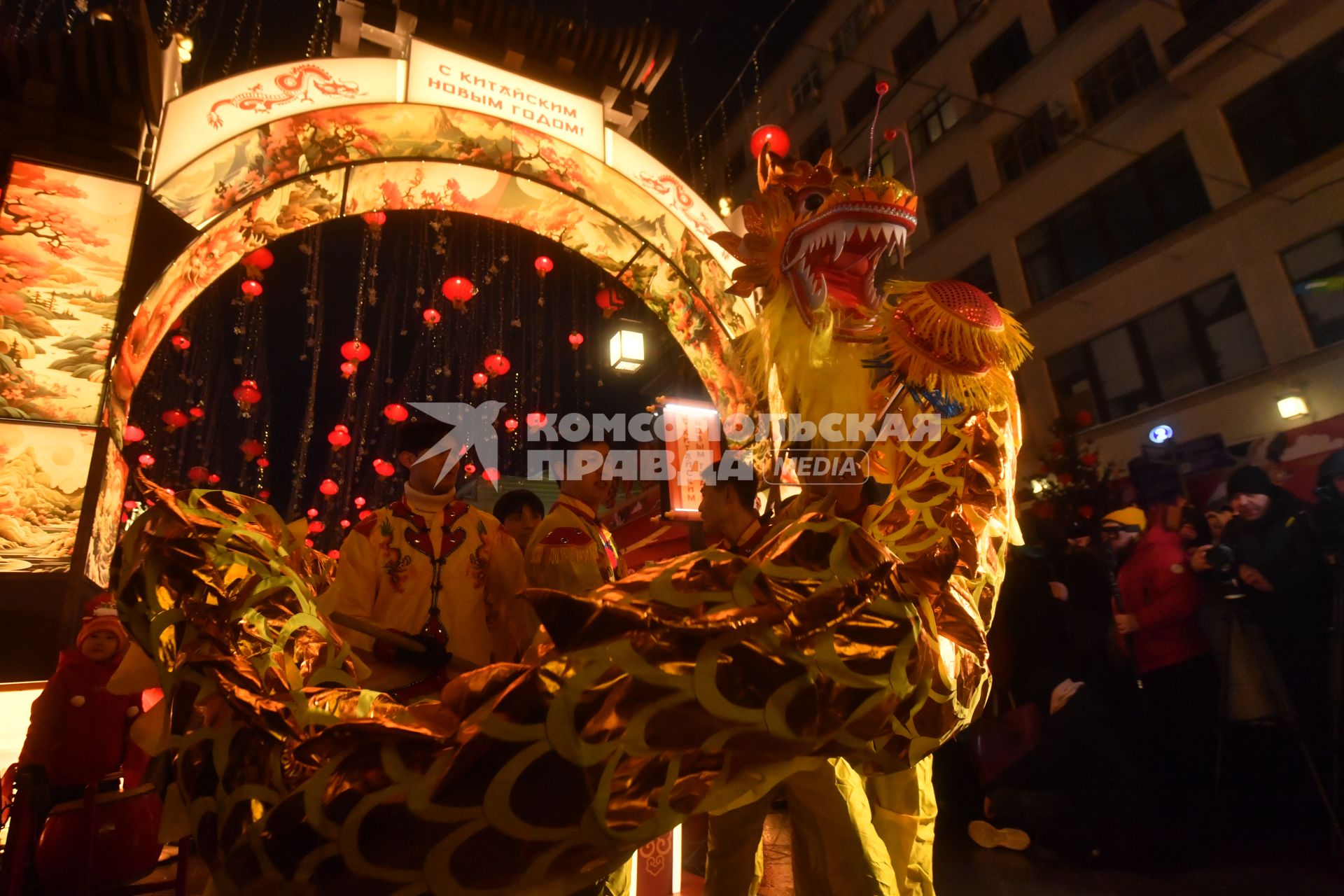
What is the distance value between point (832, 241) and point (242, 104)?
341 centimetres

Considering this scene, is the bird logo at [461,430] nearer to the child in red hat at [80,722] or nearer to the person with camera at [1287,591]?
the child in red hat at [80,722]

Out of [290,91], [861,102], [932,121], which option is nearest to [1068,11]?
[932,121]

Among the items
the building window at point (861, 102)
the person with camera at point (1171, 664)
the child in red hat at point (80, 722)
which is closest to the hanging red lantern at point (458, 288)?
the child in red hat at point (80, 722)

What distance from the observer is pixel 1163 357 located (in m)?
10.4

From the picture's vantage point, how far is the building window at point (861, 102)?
16.0 m

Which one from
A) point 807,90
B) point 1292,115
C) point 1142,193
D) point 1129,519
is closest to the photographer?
point 1129,519

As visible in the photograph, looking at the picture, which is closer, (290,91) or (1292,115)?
(290,91)

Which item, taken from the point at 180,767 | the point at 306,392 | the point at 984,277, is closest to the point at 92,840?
the point at 180,767

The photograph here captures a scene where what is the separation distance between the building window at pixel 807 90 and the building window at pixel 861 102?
1235 millimetres

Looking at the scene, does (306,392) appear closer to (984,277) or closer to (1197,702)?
(984,277)

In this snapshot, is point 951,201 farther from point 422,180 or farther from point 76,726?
point 76,726

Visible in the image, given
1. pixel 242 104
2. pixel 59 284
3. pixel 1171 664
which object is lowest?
pixel 1171 664

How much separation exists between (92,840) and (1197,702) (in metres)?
5.75

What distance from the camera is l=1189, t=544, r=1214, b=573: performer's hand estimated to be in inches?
169
